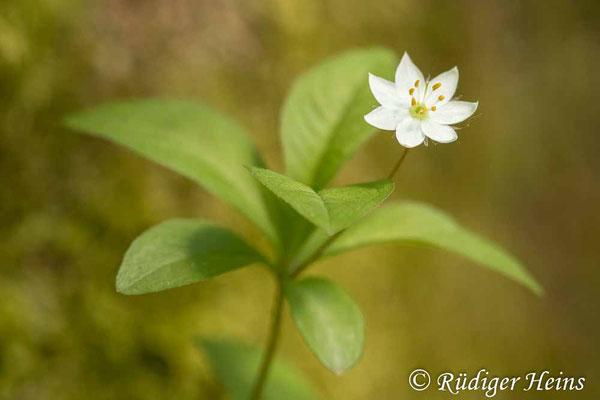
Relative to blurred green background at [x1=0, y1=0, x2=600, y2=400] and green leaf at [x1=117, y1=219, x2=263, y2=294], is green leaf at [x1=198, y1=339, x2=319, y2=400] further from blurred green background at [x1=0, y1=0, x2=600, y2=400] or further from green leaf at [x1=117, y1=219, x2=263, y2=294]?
green leaf at [x1=117, y1=219, x2=263, y2=294]

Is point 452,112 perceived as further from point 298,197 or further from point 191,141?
point 191,141

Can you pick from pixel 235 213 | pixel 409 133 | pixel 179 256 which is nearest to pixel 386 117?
pixel 409 133

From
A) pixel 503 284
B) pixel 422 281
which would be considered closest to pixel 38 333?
pixel 422 281

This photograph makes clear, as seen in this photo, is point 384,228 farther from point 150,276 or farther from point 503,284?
point 503,284

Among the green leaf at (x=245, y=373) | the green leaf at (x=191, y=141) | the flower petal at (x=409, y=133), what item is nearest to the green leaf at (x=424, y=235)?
the green leaf at (x=191, y=141)

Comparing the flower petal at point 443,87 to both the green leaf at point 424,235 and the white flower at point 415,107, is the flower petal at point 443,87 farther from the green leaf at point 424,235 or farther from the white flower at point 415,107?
the green leaf at point 424,235

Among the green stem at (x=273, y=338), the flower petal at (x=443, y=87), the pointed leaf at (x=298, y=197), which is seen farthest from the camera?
the green stem at (x=273, y=338)
